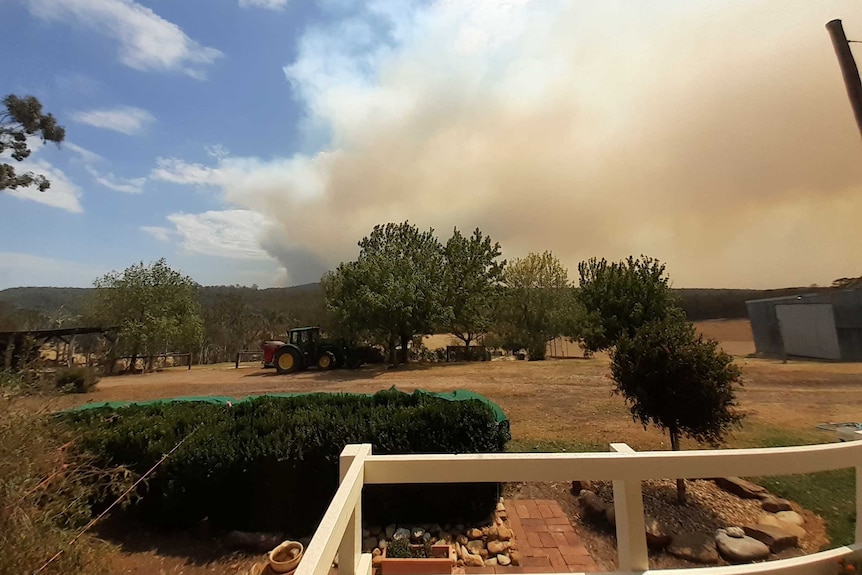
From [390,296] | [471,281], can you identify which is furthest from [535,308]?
[390,296]

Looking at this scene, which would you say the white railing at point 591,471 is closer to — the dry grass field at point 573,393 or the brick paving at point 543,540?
the brick paving at point 543,540

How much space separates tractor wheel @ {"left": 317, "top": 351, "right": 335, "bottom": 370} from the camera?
810 inches

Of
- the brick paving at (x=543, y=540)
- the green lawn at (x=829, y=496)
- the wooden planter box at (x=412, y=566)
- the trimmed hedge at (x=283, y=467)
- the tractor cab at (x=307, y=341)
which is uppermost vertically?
the tractor cab at (x=307, y=341)

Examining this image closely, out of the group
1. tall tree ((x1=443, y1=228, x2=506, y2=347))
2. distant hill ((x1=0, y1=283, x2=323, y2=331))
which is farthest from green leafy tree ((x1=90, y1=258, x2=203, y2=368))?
tall tree ((x1=443, y1=228, x2=506, y2=347))

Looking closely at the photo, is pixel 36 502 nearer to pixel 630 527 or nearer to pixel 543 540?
pixel 630 527

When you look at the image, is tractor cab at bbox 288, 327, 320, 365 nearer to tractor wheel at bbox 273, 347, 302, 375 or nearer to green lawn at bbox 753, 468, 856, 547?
tractor wheel at bbox 273, 347, 302, 375

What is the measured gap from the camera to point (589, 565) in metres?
3.71

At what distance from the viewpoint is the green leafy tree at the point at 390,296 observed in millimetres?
19922

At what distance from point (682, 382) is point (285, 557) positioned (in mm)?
5107

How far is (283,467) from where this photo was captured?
4.41m

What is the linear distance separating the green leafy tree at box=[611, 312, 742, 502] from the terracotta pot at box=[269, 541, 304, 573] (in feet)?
14.9

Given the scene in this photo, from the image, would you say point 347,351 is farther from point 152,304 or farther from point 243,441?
point 243,441

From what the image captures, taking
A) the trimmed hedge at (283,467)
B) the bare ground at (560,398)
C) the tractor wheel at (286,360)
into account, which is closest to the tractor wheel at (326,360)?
the tractor wheel at (286,360)

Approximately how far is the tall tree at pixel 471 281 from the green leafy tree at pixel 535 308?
3745 mm
